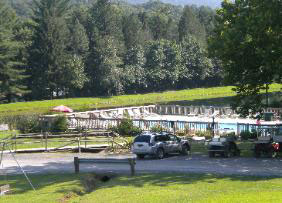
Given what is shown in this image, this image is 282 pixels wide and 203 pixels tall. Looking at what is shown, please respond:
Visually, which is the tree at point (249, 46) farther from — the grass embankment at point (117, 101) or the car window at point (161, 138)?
the grass embankment at point (117, 101)

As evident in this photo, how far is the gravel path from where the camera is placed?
27.0m

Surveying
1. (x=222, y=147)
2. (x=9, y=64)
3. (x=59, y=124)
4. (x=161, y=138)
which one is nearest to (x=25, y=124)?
(x=59, y=124)

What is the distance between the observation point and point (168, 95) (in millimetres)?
107312

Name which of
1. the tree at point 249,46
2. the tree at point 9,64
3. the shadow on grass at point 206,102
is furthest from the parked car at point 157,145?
the tree at point 9,64

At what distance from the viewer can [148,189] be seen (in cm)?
2225

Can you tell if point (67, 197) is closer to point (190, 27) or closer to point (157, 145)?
point (157, 145)

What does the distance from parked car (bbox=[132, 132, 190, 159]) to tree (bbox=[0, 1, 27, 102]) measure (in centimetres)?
5802

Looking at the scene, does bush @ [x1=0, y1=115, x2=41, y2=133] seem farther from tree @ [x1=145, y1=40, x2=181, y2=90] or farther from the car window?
tree @ [x1=145, y1=40, x2=181, y2=90]

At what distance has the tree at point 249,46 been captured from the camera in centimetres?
2961

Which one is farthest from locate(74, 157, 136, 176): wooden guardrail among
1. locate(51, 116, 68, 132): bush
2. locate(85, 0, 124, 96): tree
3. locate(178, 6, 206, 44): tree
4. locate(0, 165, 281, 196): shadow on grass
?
locate(178, 6, 206, 44): tree

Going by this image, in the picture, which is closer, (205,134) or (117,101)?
(205,134)

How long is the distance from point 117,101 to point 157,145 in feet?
209

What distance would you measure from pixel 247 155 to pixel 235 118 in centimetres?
2564

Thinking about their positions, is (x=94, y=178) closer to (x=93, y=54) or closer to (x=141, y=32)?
(x=93, y=54)
